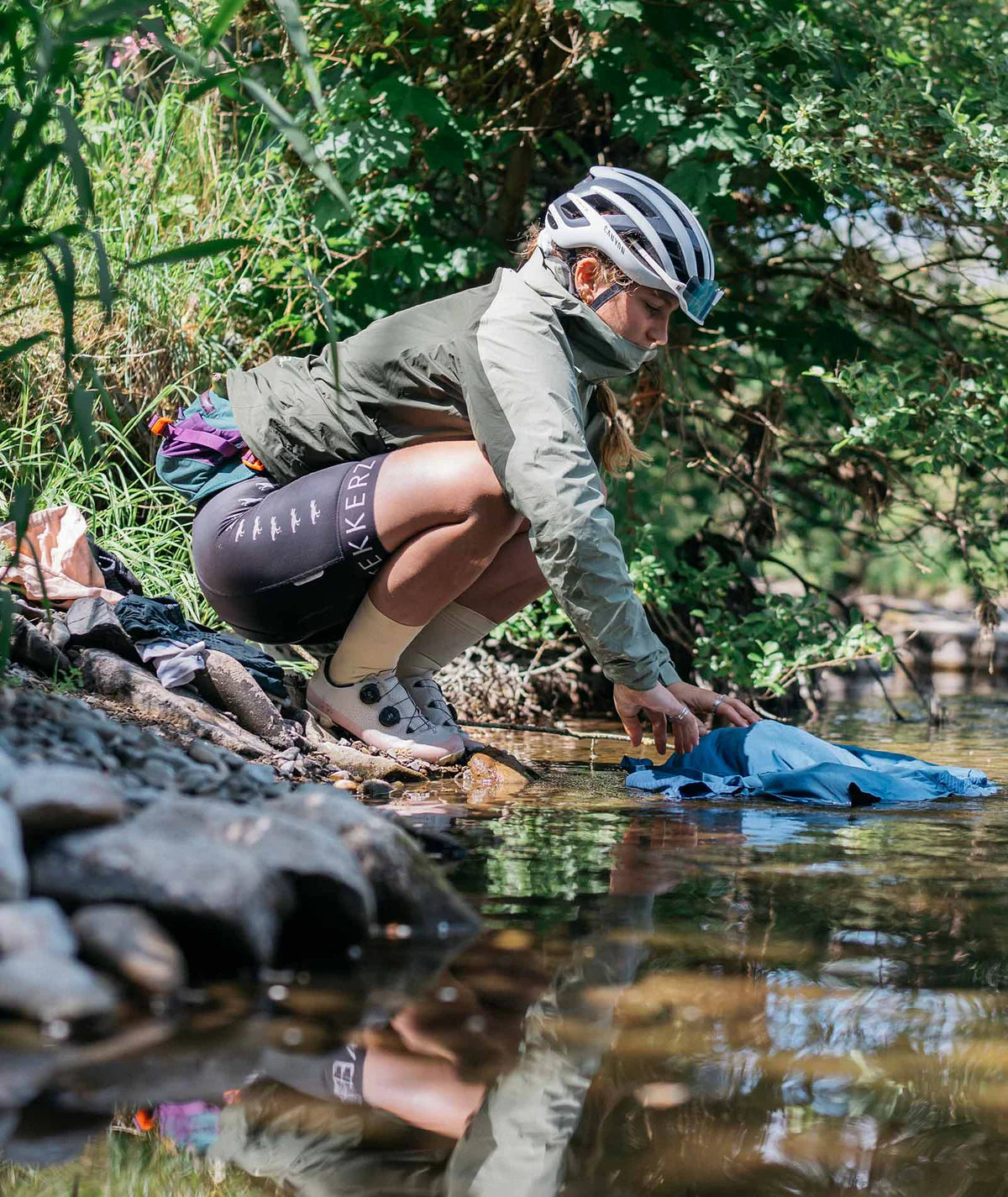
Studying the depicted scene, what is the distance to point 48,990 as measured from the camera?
1.39 meters

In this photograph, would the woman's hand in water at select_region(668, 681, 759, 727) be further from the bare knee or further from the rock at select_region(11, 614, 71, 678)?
the rock at select_region(11, 614, 71, 678)

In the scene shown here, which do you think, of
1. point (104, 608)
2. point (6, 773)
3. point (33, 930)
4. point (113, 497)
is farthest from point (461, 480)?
point (33, 930)

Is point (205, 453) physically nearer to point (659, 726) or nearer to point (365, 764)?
point (365, 764)

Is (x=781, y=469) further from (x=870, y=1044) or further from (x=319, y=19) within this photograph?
(x=870, y=1044)

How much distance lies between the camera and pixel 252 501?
3.32 meters

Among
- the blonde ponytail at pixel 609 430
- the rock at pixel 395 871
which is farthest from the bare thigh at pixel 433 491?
the rock at pixel 395 871

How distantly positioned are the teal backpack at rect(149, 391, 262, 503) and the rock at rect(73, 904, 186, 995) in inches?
79.4

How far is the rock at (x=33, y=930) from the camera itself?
1415mm

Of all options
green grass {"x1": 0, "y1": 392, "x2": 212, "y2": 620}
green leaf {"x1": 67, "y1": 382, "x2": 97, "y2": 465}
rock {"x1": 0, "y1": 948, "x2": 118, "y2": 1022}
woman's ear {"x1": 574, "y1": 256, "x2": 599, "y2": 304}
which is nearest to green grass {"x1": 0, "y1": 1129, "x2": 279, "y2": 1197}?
rock {"x1": 0, "y1": 948, "x2": 118, "y2": 1022}

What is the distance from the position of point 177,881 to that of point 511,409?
156cm

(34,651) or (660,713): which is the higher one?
(34,651)

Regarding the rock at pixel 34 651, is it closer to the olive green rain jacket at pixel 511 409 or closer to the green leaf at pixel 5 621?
the olive green rain jacket at pixel 511 409

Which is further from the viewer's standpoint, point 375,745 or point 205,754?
point 375,745

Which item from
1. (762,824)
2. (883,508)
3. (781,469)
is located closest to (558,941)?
(762,824)
